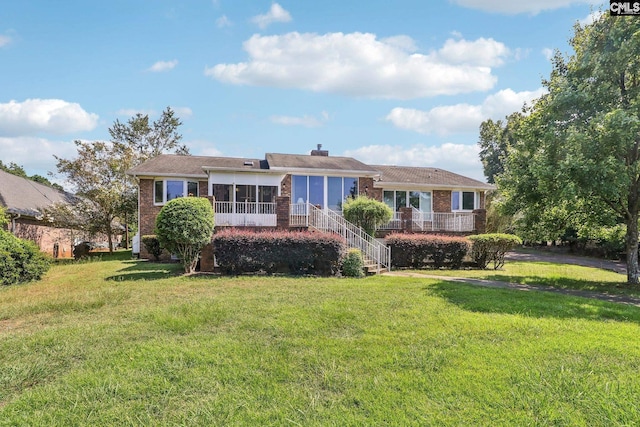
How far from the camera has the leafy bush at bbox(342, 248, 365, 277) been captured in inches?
457

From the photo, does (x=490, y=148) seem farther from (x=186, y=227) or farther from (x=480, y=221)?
(x=186, y=227)

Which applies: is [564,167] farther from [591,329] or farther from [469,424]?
[469,424]

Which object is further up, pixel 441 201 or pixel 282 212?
pixel 441 201

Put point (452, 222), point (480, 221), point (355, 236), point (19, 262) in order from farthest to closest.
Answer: point (452, 222), point (480, 221), point (355, 236), point (19, 262)

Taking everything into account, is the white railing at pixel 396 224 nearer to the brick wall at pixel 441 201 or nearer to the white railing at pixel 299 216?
the brick wall at pixel 441 201

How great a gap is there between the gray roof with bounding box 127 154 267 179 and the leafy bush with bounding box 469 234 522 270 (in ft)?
34.7

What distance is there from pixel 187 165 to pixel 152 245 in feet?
16.7

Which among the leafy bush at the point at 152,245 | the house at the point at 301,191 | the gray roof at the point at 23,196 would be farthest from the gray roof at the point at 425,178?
the gray roof at the point at 23,196

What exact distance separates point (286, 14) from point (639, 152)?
11.7m

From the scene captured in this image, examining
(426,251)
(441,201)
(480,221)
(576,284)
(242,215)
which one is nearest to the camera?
(576,284)

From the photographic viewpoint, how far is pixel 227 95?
14398 millimetres

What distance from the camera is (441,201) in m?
21.5

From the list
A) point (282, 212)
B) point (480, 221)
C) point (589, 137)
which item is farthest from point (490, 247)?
point (282, 212)

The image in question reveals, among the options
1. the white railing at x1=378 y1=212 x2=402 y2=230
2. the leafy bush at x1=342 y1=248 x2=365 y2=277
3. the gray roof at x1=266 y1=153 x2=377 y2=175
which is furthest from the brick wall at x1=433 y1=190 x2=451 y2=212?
the leafy bush at x1=342 y1=248 x2=365 y2=277
